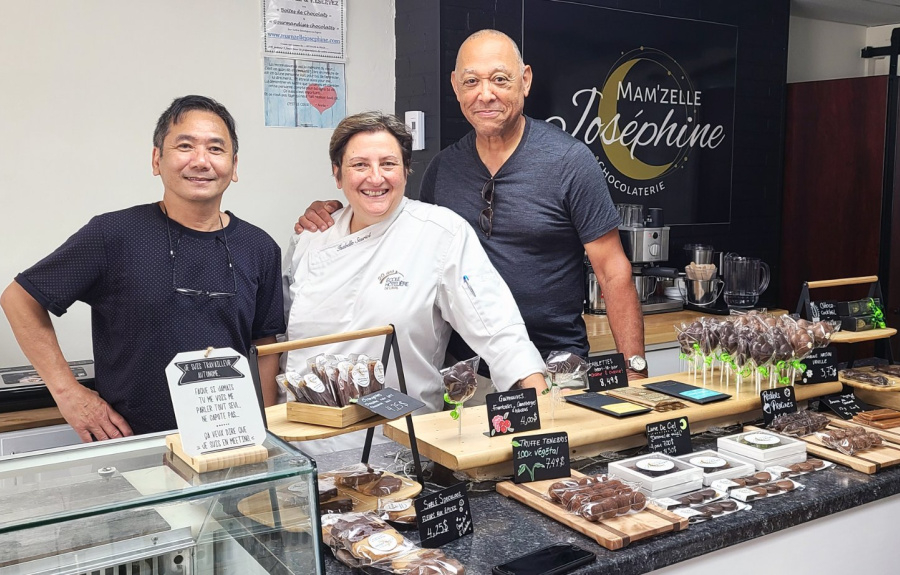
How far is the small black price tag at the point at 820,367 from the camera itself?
7.51ft

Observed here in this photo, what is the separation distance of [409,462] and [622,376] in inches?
25.0

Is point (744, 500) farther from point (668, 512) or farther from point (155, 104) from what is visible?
point (155, 104)

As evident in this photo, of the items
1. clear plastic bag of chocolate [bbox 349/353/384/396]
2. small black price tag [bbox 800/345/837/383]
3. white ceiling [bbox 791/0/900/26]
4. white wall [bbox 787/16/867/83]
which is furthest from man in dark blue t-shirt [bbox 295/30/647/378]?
white wall [bbox 787/16/867/83]

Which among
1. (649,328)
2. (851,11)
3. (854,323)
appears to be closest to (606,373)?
(854,323)

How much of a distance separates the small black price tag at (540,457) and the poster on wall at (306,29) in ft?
7.85

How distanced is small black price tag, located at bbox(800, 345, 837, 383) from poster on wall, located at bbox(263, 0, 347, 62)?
93.4 inches

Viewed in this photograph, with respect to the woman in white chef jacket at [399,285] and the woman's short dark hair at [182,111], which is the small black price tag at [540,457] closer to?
the woman in white chef jacket at [399,285]

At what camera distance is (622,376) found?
2.21 meters

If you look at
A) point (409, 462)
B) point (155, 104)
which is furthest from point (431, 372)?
point (155, 104)

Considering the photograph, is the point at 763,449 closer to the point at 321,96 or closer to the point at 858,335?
the point at 858,335

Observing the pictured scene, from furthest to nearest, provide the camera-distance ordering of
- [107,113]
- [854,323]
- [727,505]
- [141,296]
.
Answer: [107,113] < [854,323] < [141,296] < [727,505]

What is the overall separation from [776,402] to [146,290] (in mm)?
1625

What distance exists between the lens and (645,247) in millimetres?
4184

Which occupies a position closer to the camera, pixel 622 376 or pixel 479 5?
pixel 622 376
